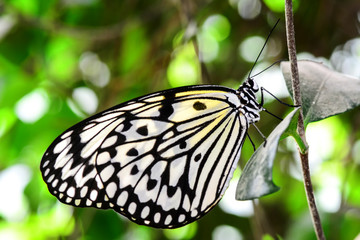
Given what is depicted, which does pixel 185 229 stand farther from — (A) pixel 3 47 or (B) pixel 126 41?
(A) pixel 3 47

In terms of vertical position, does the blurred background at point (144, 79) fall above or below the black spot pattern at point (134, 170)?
above

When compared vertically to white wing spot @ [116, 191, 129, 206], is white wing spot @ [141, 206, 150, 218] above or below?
below

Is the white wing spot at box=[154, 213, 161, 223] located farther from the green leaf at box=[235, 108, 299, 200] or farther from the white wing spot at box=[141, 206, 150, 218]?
the green leaf at box=[235, 108, 299, 200]

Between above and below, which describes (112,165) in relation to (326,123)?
below

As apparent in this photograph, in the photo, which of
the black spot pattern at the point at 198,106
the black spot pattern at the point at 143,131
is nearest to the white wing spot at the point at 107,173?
the black spot pattern at the point at 143,131

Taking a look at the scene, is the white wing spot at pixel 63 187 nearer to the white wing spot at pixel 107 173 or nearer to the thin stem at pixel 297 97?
the white wing spot at pixel 107 173

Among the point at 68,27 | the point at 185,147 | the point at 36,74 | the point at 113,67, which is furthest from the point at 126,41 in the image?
the point at 185,147

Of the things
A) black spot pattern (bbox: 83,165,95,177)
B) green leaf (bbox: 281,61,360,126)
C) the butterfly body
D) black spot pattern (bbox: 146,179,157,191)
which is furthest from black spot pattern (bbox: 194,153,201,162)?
green leaf (bbox: 281,61,360,126)
